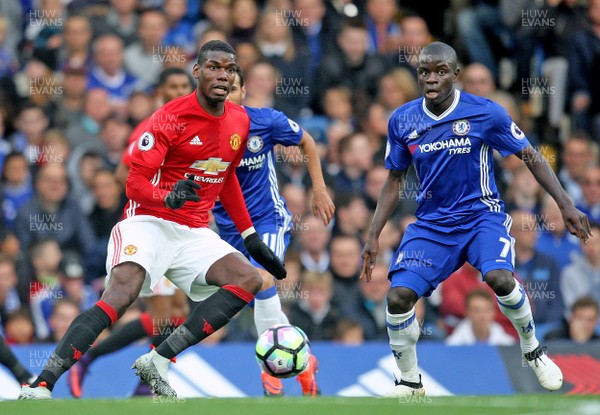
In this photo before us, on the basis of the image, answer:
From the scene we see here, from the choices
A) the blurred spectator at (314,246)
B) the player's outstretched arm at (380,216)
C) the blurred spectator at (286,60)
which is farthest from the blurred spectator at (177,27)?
the player's outstretched arm at (380,216)

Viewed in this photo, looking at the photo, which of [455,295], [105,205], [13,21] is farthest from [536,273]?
[13,21]

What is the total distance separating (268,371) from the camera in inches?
361

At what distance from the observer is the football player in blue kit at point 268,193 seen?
1006 centimetres

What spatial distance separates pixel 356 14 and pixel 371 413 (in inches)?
348

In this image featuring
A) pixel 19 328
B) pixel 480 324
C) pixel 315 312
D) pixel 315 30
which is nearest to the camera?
pixel 19 328

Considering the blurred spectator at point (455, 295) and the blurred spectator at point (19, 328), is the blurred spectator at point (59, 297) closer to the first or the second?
the blurred spectator at point (19, 328)

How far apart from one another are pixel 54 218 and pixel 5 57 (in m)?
2.49

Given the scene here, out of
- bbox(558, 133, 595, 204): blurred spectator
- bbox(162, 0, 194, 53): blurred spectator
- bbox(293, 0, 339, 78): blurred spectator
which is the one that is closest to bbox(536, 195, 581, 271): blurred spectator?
bbox(558, 133, 595, 204): blurred spectator

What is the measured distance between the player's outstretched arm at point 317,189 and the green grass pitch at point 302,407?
1549 millimetres

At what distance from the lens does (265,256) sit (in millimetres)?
9156

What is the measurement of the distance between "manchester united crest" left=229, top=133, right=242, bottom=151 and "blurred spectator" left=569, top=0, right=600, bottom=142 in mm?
7262

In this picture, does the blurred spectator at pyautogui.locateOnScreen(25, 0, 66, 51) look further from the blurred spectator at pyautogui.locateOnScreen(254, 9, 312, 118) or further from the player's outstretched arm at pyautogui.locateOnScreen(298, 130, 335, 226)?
the player's outstretched arm at pyautogui.locateOnScreen(298, 130, 335, 226)

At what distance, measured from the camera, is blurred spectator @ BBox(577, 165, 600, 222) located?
13984mm

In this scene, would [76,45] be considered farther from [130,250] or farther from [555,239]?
[130,250]
